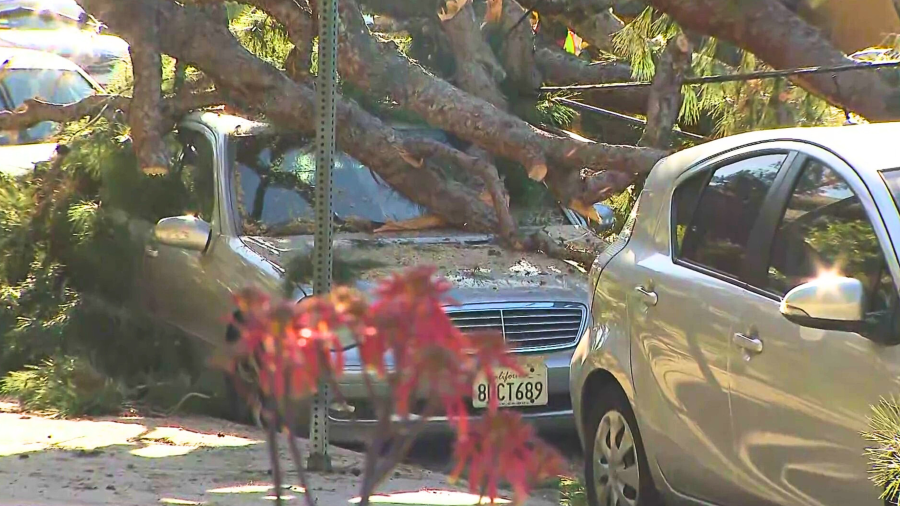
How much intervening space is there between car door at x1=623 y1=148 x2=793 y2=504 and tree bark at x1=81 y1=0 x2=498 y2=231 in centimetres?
277

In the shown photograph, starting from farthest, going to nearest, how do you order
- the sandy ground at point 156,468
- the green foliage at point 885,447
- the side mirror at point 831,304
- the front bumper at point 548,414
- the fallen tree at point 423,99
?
the fallen tree at point 423,99 < the front bumper at point 548,414 < the sandy ground at point 156,468 < the side mirror at point 831,304 < the green foliage at point 885,447

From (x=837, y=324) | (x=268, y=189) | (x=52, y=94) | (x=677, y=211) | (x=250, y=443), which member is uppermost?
(x=52, y=94)

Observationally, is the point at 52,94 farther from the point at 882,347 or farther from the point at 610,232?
the point at 882,347

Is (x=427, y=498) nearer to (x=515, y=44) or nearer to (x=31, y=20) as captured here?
(x=515, y=44)

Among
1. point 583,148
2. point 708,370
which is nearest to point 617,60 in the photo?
point 583,148

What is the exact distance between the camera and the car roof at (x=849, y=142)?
416cm

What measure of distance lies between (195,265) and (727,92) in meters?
3.76

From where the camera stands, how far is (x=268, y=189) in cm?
771

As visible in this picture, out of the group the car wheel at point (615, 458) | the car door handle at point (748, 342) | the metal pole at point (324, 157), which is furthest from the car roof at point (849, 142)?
the metal pole at point (324, 157)

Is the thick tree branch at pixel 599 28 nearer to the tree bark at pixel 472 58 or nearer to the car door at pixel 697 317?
the tree bark at pixel 472 58

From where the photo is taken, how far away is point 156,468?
5.98m

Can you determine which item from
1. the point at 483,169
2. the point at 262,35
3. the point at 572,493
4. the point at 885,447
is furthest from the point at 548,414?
the point at 262,35

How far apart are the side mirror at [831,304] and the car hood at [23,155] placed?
7210mm

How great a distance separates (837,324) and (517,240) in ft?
12.6
